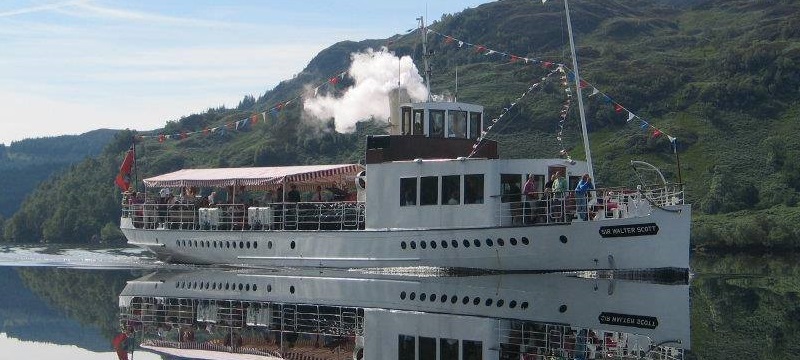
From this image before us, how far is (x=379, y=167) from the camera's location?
122 feet

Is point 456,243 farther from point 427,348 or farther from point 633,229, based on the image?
point 427,348

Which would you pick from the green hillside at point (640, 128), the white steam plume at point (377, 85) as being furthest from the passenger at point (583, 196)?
the green hillside at point (640, 128)

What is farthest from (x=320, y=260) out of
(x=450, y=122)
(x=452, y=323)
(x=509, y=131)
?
(x=509, y=131)

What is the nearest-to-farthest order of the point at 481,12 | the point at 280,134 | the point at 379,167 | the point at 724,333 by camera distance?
the point at 724,333 → the point at 379,167 → the point at 280,134 → the point at 481,12

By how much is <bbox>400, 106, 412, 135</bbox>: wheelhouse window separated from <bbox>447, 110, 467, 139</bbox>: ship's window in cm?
133

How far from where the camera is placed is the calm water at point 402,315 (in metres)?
19.5

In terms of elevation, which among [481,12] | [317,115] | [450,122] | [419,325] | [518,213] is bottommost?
[419,325]

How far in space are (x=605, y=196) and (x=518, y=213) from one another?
114 inches

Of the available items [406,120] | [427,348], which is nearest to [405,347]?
[427,348]

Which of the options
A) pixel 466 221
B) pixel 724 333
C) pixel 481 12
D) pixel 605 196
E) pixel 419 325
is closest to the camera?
pixel 724 333

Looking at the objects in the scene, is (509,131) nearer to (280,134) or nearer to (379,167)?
(280,134)

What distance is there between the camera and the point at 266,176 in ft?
134

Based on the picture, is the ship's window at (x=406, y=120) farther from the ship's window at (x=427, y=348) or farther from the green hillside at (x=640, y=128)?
the green hillside at (x=640, y=128)

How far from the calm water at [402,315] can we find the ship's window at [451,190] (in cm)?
227
